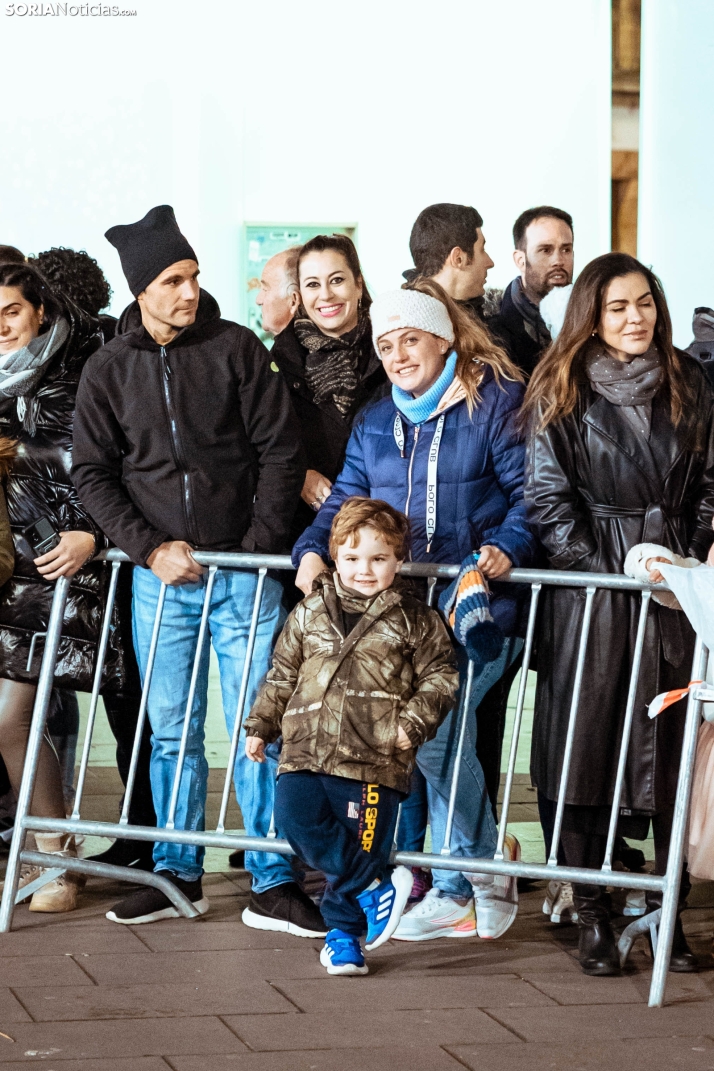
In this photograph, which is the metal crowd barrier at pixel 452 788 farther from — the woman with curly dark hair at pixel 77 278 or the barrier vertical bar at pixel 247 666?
the woman with curly dark hair at pixel 77 278

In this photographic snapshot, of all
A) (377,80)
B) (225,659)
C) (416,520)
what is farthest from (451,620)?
(377,80)

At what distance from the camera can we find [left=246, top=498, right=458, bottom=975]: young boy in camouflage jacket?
3.96 m

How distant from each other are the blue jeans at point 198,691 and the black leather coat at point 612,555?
0.86 m

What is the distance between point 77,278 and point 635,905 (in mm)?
2902

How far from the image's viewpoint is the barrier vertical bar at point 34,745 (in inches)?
170

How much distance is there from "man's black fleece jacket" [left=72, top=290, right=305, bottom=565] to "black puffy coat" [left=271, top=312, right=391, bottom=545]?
10.8 inches

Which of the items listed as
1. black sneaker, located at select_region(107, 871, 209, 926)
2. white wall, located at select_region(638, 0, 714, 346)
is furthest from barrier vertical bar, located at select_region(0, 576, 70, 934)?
white wall, located at select_region(638, 0, 714, 346)

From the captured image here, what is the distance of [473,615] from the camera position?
399 centimetres

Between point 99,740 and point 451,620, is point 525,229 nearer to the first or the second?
point 451,620

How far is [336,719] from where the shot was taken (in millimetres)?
3959

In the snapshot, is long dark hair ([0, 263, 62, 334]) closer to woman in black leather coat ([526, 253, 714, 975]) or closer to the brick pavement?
woman in black leather coat ([526, 253, 714, 975])

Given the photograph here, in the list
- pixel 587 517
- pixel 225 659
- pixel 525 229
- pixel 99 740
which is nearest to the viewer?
pixel 587 517

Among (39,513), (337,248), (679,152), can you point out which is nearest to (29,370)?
(39,513)

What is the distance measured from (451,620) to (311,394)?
3.51 feet
